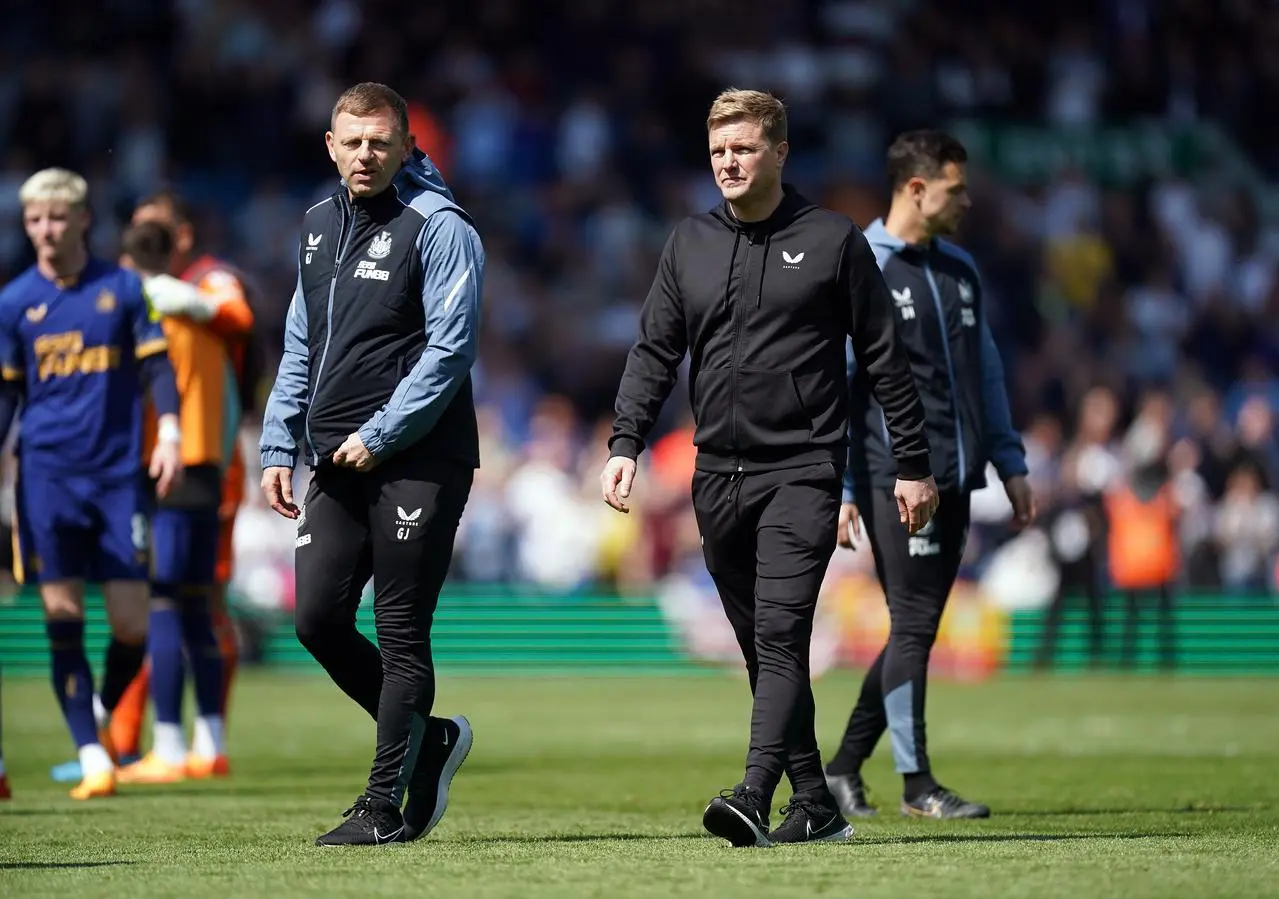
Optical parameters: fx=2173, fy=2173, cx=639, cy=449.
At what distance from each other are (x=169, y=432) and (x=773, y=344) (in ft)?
12.2

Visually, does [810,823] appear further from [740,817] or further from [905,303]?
[905,303]

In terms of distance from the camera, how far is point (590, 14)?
2680 cm

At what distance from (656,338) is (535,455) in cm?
1450

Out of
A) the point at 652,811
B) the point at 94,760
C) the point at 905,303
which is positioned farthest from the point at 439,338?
the point at 94,760

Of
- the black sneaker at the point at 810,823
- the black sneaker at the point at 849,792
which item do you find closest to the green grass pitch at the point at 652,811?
the black sneaker at the point at 810,823

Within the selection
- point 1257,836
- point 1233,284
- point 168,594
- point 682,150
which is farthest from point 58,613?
point 1233,284

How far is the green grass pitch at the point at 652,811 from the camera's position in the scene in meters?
6.21

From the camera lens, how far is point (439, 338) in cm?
726

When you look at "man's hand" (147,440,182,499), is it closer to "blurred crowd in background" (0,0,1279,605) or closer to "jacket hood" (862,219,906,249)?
"jacket hood" (862,219,906,249)

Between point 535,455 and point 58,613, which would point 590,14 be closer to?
point 535,455

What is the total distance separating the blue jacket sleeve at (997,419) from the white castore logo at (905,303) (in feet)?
1.37

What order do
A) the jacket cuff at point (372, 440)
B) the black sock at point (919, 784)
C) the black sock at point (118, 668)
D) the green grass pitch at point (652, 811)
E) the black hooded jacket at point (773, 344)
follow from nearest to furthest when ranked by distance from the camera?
the green grass pitch at point (652, 811), the jacket cuff at point (372, 440), the black hooded jacket at point (773, 344), the black sock at point (919, 784), the black sock at point (118, 668)

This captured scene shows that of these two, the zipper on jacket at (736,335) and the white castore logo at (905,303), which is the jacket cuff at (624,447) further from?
the white castore logo at (905,303)

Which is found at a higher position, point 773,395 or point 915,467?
point 773,395
